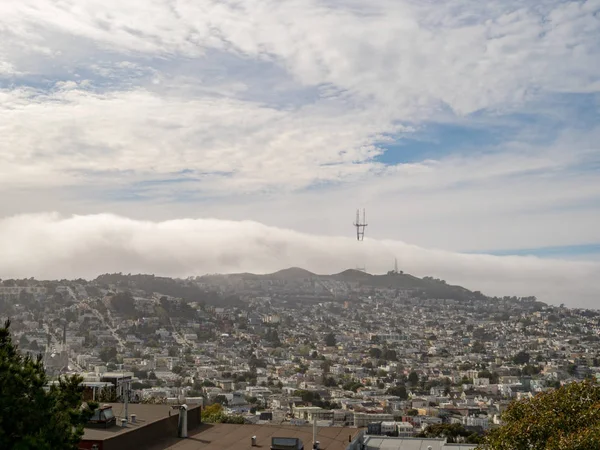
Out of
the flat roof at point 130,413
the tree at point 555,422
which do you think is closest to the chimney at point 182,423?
the flat roof at point 130,413

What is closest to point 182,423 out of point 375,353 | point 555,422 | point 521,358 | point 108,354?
point 555,422

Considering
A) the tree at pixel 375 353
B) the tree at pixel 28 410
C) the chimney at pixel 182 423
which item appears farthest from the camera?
the tree at pixel 375 353

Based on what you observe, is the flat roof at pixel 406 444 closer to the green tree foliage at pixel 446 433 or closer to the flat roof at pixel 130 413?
the flat roof at pixel 130 413

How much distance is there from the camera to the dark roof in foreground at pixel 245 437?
1648 cm

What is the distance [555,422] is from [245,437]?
275 inches

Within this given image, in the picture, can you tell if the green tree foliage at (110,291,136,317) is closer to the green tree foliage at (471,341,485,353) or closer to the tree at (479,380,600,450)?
the green tree foliage at (471,341,485,353)

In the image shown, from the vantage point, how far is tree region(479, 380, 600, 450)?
13.5 m

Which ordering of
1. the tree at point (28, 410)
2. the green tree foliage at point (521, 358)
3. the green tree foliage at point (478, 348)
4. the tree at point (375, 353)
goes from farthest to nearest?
1. the green tree foliage at point (478, 348)
2. the tree at point (375, 353)
3. the green tree foliage at point (521, 358)
4. the tree at point (28, 410)

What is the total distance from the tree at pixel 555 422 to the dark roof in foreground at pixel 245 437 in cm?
366

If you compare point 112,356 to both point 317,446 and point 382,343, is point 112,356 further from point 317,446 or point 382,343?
point 317,446

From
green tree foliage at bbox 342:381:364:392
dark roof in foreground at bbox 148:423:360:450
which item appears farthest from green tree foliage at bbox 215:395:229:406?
dark roof in foreground at bbox 148:423:360:450

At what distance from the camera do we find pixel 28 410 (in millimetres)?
10938

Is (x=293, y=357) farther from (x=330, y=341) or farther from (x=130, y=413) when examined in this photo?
(x=130, y=413)

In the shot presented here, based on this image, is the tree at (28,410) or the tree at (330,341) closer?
the tree at (28,410)
